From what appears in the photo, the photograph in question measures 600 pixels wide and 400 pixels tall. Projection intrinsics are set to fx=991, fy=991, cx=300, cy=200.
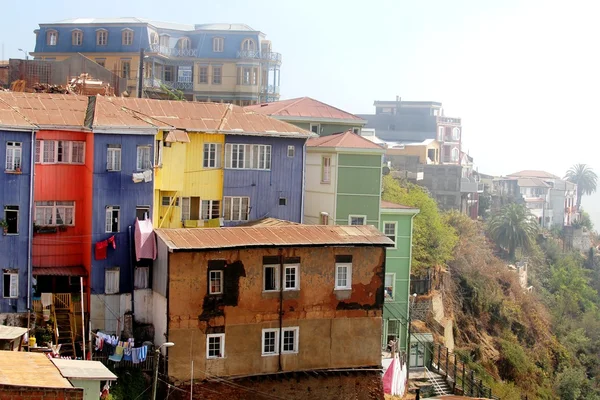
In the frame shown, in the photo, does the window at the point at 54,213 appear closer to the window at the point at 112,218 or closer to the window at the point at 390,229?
the window at the point at 112,218

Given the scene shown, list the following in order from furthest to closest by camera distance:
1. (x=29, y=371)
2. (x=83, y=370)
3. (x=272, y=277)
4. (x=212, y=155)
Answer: (x=212, y=155), (x=272, y=277), (x=83, y=370), (x=29, y=371)

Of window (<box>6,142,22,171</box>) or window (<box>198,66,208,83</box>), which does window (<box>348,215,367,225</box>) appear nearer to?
window (<box>6,142,22,171</box>)

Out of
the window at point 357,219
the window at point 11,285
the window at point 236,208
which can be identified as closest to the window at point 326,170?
the window at point 357,219

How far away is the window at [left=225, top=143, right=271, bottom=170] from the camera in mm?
43031

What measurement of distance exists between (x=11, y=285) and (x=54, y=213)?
3.50 m

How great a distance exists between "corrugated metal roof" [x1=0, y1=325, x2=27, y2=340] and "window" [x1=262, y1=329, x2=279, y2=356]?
8.58 m

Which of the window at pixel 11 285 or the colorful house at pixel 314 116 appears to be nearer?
the window at pixel 11 285

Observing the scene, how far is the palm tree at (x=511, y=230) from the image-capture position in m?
89.0

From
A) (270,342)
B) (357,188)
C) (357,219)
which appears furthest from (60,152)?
(357,219)

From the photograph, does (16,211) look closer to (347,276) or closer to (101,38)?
(347,276)

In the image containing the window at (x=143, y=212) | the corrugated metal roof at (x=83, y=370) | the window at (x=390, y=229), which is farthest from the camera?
the window at (x=390, y=229)

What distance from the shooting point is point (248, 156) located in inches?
1710

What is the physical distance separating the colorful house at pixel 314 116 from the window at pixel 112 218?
590 inches

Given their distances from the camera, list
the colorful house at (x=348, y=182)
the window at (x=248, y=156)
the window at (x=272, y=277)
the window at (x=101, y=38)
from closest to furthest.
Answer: the window at (x=272, y=277), the window at (x=248, y=156), the colorful house at (x=348, y=182), the window at (x=101, y=38)
